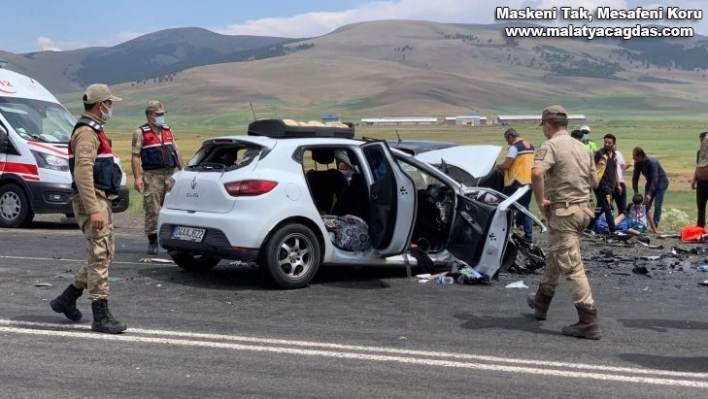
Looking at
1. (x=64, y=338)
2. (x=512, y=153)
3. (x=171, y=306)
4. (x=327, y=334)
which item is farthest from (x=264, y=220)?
(x=512, y=153)

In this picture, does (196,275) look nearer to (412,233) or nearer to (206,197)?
(206,197)

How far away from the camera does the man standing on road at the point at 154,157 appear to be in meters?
11.0

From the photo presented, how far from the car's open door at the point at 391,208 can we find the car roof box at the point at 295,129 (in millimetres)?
678

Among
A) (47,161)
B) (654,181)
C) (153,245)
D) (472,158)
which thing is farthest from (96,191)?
(654,181)

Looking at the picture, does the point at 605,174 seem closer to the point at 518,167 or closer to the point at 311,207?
the point at 518,167

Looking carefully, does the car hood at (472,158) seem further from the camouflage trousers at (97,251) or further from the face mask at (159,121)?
the camouflage trousers at (97,251)

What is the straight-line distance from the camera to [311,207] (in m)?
8.83

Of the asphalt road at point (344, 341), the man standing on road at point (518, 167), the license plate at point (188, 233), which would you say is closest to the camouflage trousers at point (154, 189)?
the asphalt road at point (344, 341)

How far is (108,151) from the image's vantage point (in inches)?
268

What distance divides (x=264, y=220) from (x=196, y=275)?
160cm

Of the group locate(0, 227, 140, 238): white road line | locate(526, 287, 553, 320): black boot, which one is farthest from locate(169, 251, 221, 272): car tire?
locate(0, 227, 140, 238): white road line

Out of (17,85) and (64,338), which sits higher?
(17,85)

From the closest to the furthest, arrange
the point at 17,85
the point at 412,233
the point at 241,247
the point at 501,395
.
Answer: the point at 501,395 < the point at 241,247 < the point at 412,233 < the point at 17,85

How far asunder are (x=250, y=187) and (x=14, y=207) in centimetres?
762
